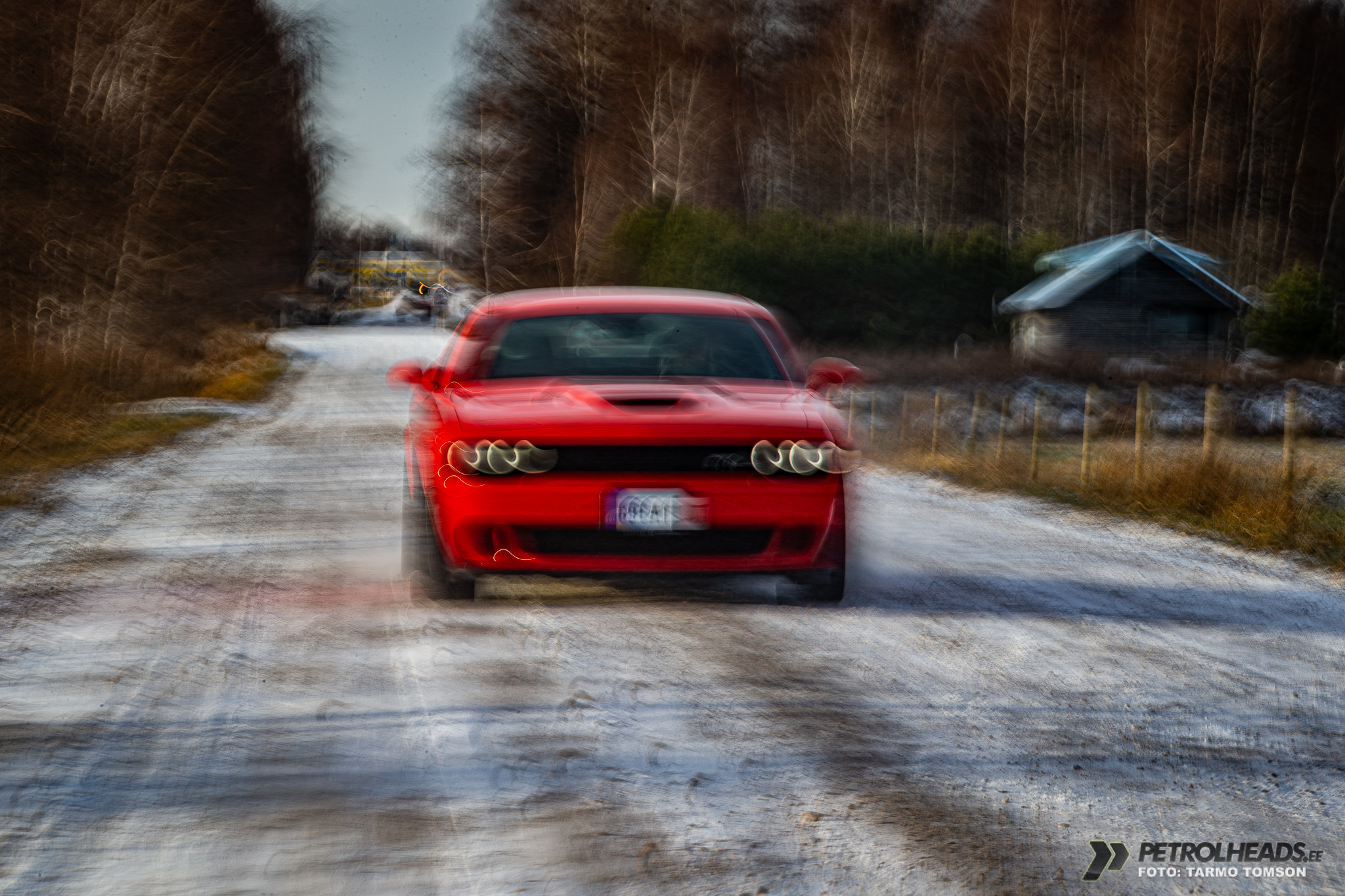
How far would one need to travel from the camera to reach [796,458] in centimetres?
587

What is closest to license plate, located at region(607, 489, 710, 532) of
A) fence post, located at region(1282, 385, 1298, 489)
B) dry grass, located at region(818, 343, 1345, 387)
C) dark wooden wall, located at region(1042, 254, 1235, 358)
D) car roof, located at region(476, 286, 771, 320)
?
car roof, located at region(476, 286, 771, 320)

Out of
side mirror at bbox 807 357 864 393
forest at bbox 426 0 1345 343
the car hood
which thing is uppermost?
forest at bbox 426 0 1345 343

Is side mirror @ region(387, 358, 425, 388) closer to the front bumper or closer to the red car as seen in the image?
the red car

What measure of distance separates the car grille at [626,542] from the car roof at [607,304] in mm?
1533

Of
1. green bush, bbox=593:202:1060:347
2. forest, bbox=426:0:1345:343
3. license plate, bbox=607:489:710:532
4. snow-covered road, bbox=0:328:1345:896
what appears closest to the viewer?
snow-covered road, bbox=0:328:1345:896

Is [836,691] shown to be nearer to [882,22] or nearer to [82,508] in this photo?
[82,508]

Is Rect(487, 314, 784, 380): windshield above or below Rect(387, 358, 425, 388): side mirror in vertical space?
above

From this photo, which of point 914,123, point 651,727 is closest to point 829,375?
point 651,727

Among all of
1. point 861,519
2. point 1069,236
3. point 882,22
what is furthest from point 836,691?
point 1069,236

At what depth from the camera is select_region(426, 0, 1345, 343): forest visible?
50.4 meters

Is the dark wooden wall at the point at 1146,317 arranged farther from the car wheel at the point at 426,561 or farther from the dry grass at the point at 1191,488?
the car wheel at the point at 426,561

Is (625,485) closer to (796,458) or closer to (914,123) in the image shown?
(796,458)

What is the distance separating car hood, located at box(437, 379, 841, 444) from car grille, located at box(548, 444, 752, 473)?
0.03m

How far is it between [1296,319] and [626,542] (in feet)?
135
